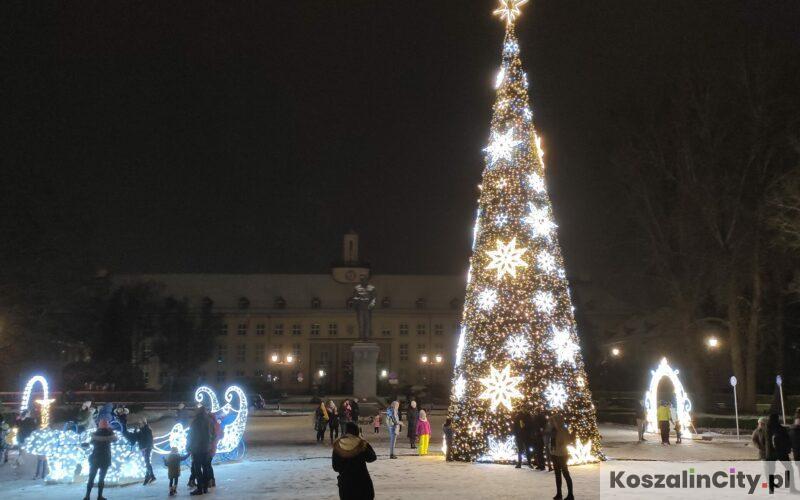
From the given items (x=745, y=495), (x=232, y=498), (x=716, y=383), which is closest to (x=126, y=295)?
(x=716, y=383)

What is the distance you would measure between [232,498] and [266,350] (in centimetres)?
7948

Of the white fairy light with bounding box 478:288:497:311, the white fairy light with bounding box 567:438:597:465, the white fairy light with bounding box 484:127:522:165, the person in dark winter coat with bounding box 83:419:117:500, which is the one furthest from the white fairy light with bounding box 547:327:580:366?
the person in dark winter coat with bounding box 83:419:117:500

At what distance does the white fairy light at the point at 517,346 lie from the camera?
1731 cm

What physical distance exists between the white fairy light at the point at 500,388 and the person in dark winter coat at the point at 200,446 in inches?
246

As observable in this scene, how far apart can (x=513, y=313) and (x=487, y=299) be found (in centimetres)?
72

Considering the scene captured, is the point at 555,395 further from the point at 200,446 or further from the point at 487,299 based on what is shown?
the point at 200,446

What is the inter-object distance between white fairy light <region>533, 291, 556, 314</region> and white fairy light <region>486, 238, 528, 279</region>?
0.70 meters

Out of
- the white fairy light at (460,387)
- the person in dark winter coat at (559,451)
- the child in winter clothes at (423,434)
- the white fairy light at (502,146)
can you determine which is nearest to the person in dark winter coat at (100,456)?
the white fairy light at (460,387)

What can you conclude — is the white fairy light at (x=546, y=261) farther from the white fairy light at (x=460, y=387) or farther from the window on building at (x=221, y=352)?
the window on building at (x=221, y=352)

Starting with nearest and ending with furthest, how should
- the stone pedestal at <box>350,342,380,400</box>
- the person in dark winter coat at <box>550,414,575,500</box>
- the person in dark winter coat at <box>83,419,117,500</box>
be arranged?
the person in dark winter coat at <box>550,414,575,500</box>, the person in dark winter coat at <box>83,419,117,500</box>, the stone pedestal at <box>350,342,380,400</box>

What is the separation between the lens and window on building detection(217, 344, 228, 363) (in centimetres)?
9031

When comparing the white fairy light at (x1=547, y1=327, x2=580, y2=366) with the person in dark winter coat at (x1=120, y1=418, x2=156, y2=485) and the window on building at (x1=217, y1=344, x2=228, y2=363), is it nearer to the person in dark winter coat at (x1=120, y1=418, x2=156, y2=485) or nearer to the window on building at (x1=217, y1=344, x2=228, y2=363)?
the person in dark winter coat at (x1=120, y1=418, x2=156, y2=485)

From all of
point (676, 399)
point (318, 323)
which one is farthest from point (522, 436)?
point (318, 323)

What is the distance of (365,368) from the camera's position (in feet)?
148
